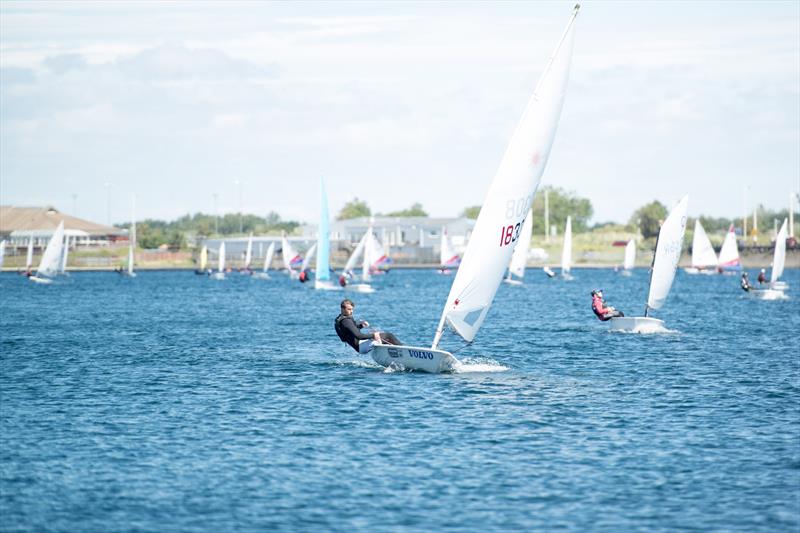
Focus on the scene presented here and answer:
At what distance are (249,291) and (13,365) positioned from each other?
241 feet

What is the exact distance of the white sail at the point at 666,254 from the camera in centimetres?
5322

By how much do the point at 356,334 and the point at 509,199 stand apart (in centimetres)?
623

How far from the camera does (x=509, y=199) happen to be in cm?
3231

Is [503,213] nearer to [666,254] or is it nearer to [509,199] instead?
[509,199]

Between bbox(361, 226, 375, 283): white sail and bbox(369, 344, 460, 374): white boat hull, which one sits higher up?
bbox(361, 226, 375, 283): white sail

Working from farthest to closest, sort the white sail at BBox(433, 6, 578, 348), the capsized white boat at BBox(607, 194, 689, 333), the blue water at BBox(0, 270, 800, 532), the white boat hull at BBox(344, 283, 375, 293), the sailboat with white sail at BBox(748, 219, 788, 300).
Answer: the white boat hull at BBox(344, 283, 375, 293) < the sailboat with white sail at BBox(748, 219, 788, 300) < the capsized white boat at BBox(607, 194, 689, 333) < the white sail at BBox(433, 6, 578, 348) < the blue water at BBox(0, 270, 800, 532)

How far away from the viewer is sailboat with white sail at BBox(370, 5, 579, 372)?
31328 millimetres

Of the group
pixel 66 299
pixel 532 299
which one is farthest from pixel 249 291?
pixel 532 299

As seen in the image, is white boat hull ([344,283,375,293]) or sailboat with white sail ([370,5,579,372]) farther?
white boat hull ([344,283,375,293])

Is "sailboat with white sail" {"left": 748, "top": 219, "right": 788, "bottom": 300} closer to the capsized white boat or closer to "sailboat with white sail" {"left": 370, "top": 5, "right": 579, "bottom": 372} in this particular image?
the capsized white boat

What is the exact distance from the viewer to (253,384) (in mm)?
34344

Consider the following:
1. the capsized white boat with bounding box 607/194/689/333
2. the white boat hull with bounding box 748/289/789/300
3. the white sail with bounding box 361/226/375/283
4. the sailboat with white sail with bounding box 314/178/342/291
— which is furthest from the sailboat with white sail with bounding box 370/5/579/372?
the white sail with bounding box 361/226/375/283

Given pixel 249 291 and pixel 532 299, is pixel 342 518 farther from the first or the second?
pixel 249 291

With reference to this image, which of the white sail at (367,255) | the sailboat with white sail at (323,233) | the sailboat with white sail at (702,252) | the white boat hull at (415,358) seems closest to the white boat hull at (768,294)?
the sailboat with white sail at (323,233)
